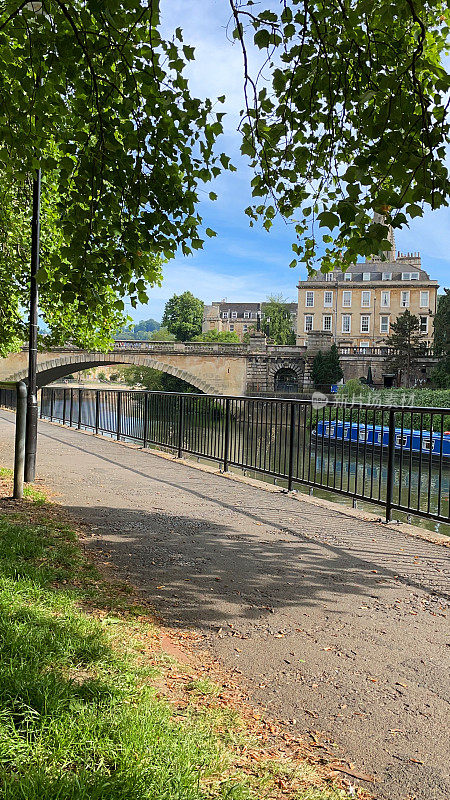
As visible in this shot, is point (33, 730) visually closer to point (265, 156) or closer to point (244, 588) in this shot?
point (244, 588)

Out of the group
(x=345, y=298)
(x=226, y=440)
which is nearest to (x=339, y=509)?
(x=226, y=440)

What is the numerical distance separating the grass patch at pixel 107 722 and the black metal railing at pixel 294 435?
11.8ft

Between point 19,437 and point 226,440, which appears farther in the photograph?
point 226,440

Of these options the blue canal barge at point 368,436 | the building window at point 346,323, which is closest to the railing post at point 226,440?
the blue canal barge at point 368,436

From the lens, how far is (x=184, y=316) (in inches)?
4028

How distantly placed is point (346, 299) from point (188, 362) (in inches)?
1798

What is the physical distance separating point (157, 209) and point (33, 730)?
393 centimetres

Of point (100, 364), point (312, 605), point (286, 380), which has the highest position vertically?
point (100, 364)

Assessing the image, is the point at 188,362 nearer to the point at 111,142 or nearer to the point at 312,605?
the point at 111,142

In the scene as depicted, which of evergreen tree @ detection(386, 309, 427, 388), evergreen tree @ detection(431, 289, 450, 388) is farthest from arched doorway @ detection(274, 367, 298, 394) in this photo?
evergreen tree @ detection(431, 289, 450, 388)

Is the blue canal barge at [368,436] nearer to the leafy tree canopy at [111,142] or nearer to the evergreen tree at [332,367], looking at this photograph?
the leafy tree canopy at [111,142]

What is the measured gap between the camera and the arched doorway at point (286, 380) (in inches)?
2376

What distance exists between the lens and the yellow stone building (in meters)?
89.9

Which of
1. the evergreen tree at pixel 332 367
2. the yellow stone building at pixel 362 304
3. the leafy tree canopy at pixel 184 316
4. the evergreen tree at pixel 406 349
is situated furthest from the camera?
the leafy tree canopy at pixel 184 316
